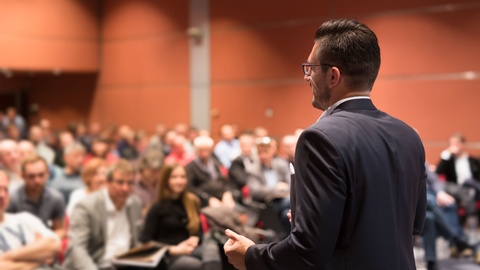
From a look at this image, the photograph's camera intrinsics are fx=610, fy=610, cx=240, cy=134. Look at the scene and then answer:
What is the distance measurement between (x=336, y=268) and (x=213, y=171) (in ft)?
16.8

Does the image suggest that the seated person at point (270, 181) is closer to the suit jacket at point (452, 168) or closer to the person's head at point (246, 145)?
the person's head at point (246, 145)

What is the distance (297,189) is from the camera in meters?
1.55

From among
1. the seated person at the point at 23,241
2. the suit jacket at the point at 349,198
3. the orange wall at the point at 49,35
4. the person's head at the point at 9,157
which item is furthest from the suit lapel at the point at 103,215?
the orange wall at the point at 49,35

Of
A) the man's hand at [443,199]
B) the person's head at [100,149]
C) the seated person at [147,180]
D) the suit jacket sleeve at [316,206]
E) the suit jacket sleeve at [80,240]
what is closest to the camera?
the suit jacket sleeve at [316,206]

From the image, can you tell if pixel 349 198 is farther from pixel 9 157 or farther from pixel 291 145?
pixel 9 157

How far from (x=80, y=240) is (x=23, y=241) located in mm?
469

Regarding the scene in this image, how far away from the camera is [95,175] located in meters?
5.25

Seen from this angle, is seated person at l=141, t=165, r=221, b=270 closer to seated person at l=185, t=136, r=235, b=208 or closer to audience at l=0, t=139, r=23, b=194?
seated person at l=185, t=136, r=235, b=208

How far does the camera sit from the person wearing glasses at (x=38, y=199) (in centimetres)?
464

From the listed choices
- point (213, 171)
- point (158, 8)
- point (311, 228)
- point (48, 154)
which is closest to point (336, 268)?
point (311, 228)

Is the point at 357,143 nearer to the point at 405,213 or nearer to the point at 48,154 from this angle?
the point at 405,213

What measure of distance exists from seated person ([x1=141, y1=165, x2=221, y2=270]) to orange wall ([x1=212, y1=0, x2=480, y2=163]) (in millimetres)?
2490

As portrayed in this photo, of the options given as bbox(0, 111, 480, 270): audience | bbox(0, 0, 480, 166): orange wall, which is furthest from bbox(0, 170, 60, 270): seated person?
bbox(0, 0, 480, 166): orange wall

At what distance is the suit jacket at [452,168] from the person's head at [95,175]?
13.0 feet
